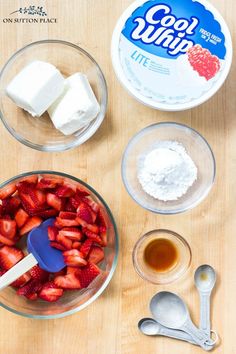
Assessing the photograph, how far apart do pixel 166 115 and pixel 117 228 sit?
0.29 meters

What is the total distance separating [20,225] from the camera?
146cm

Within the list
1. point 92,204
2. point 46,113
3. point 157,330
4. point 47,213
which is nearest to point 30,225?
point 47,213

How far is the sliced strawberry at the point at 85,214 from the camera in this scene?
4.71ft

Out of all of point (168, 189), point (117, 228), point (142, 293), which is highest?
point (168, 189)

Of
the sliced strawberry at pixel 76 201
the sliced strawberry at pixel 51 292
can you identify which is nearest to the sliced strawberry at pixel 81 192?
the sliced strawberry at pixel 76 201

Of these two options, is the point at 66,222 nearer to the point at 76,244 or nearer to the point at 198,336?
the point at 76,244

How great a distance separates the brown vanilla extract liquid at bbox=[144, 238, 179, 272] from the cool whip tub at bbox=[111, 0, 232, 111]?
328 mm

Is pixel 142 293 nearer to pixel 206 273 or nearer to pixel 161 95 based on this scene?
pixel 206 273

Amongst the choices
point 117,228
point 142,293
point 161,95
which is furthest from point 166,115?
point 142,293

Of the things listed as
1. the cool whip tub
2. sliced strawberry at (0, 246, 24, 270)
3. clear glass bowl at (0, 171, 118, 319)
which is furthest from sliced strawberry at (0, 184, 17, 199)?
the cool whip tub

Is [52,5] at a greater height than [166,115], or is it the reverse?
[52,5]

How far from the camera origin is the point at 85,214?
4.71 feet

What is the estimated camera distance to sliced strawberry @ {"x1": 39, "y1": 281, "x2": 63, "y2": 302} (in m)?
1.46

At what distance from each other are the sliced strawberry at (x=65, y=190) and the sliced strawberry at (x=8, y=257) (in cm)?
16
